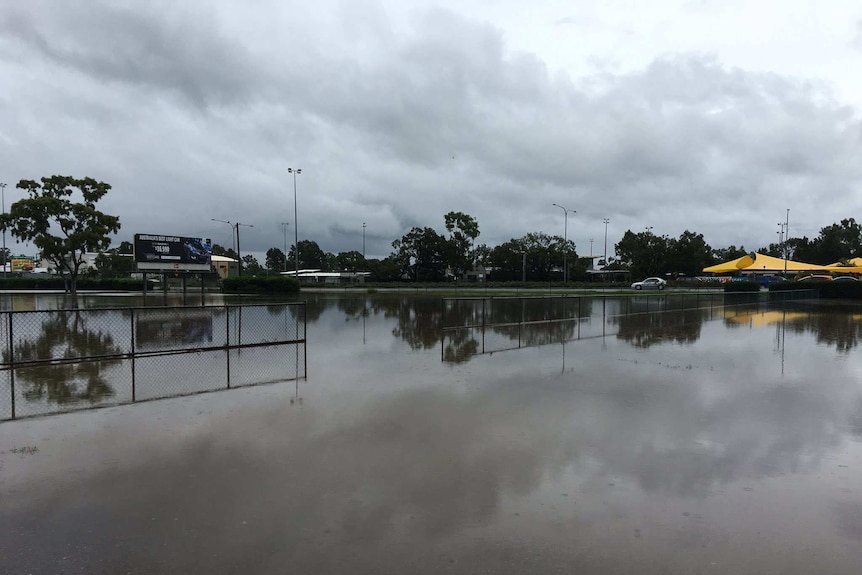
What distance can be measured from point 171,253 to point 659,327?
4435 centimetres

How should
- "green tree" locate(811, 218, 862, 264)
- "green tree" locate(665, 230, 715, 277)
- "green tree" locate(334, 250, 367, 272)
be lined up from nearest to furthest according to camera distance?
"green tree" locate(665, 230, 715, 277), "green tree" locate(811, 218, 862, 264), "green tree" locate(334, 250, 367, 272)

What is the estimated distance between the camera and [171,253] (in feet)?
161

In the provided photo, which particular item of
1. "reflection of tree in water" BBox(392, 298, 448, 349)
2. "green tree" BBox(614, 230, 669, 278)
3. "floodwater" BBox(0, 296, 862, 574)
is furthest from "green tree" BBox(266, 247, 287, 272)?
"floodwater" BBox(0, 296, 862, 574)

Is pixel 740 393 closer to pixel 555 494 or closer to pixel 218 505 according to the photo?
pixel 555 494

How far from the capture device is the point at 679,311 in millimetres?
25688

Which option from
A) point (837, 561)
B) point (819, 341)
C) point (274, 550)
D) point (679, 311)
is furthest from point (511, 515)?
point (679, 311)

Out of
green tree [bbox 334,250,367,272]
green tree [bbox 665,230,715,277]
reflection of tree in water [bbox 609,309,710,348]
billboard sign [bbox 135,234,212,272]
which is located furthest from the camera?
Result: green tree [bbox 334,250,367,272]

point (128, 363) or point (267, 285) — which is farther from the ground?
point (267, 285)

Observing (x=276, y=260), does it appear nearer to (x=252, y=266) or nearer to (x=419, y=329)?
(x=252, y=266)

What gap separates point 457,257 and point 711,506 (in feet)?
254

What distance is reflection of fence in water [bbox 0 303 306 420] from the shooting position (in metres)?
8.08

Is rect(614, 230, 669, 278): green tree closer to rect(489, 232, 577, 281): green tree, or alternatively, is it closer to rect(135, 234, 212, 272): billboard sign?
rect(489, 232, 577, 281): green tree

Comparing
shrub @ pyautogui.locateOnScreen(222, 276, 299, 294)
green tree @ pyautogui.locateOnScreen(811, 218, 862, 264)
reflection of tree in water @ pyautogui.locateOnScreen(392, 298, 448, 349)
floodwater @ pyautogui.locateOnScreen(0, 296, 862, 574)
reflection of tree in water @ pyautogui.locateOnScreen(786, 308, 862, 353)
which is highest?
green tree @ pyautogui.locateOnScreen(811, 218, 862, 264)

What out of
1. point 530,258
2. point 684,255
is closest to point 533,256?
point 530,258
